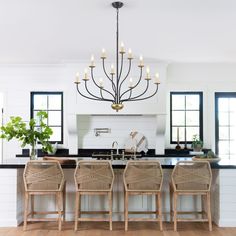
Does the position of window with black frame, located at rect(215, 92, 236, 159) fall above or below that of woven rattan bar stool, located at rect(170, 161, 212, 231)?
above

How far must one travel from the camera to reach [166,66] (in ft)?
22.0

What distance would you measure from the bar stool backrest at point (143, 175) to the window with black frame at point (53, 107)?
10.6 feet

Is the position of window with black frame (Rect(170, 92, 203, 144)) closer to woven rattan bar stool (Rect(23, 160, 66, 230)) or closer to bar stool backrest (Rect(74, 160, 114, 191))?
bar stool backrest (Rect(74, 160, 114, 191))

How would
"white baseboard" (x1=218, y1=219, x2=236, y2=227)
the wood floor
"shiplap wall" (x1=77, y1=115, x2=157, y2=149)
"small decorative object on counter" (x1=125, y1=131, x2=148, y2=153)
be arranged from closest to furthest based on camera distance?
the wood floor
"white baseboard" (x1=218, y1=219, x2=236, y2=227)
"small decorative object on counter" (x1=125, y1=131, x2=148, y2=153)
"shiplap wall" (x1=77, y1=115, x2=157, y2=149)

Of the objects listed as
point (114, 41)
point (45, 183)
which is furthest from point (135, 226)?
point (114, 41)

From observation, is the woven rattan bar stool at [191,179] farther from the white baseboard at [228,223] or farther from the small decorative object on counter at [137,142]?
the small decorative object on counter at [137,142]

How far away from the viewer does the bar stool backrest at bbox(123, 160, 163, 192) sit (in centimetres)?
426

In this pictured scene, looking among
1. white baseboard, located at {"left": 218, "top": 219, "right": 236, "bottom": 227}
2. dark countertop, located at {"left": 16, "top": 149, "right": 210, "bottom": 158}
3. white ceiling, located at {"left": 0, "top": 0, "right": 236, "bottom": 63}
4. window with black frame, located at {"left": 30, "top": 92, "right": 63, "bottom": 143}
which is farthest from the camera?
window with black frame, located at {"left": 30, "top": 92, "right": 63, "bottom": 143}

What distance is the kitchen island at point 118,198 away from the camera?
4.55m

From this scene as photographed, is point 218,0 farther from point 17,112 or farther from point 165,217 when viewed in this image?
point 17,112

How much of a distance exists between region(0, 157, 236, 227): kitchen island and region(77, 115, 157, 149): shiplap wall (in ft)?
7.87

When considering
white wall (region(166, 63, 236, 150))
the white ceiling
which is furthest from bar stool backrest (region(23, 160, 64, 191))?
white wall (region(166, 63, 236, 150))

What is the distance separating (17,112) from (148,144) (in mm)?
2633

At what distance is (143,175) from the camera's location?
14.0ft
